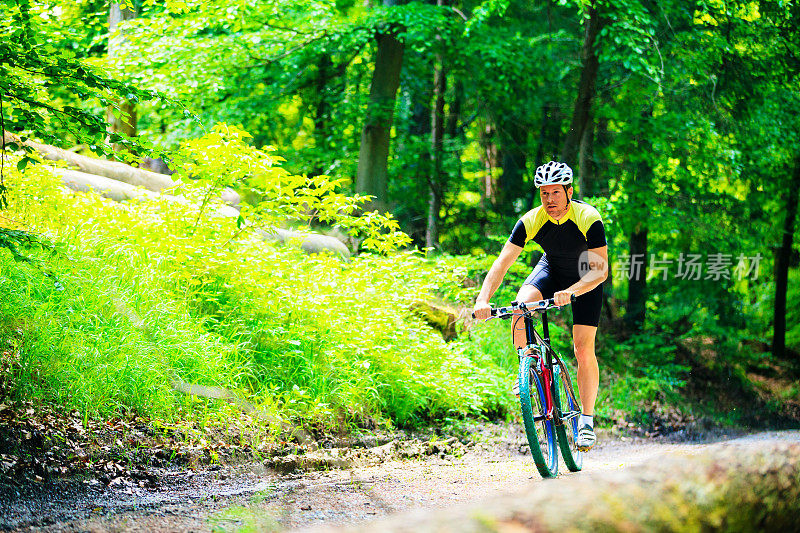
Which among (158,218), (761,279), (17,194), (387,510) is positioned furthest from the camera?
(761,279)

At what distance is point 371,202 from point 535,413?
28.6ft

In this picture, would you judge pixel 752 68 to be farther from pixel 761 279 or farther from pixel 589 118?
pixel 761 279

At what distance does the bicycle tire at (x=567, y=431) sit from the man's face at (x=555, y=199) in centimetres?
124

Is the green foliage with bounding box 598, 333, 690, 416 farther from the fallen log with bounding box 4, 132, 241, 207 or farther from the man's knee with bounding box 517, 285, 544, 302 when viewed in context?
the fallen log with bounding box 4, 132, 241, 207

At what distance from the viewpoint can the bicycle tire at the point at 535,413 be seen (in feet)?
16.8

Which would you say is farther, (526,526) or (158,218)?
(158,218)

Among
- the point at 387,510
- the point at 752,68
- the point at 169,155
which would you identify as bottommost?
the point at 387,510

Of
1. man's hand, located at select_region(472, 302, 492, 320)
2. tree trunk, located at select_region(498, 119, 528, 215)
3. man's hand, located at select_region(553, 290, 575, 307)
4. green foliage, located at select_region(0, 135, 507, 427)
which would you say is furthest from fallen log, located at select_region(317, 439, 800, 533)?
tree trunk, located at select_region(498, 119, 528, 215)

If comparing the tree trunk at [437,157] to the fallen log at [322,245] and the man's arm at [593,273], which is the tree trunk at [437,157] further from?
the man's arm at [593,273]

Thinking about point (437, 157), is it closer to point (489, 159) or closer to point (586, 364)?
point (489, 159)

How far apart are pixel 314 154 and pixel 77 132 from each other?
9.59 meters

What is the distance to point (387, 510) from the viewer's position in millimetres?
4629

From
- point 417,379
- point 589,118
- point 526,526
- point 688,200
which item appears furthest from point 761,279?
point 526,526
